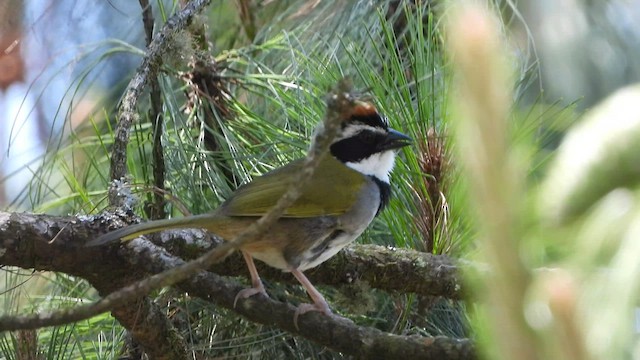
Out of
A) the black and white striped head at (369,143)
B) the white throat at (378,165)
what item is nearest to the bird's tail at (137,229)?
the black and white striped head at (369,143)

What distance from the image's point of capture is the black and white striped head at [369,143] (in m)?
2.27

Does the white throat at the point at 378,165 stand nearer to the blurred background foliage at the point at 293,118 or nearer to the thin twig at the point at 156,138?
the blurred background foliage at the point at 293,118

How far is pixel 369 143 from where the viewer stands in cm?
247

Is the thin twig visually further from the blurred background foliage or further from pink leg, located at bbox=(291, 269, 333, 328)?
pink leg, located at bbox=(291, 269, 333, 328)

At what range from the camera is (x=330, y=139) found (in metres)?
1.04

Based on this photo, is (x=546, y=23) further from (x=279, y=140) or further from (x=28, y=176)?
(x=28, y=176)

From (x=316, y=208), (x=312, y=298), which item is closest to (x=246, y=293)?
(x=312, y=298)

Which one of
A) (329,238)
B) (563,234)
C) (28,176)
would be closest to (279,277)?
(329,238)

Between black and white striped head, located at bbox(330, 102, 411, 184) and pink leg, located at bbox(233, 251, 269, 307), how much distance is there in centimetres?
38

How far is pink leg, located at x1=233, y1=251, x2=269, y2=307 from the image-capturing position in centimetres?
186

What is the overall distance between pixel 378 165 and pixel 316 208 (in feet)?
0.82

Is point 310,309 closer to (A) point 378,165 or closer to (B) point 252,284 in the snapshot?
(B) point 252,284

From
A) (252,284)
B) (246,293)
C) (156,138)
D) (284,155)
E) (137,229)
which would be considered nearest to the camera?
(137,229)

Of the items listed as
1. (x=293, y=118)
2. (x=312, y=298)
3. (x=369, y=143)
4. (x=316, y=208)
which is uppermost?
(x=293, y=118)
